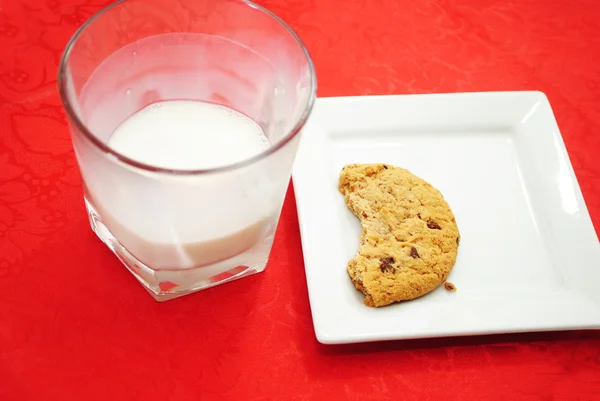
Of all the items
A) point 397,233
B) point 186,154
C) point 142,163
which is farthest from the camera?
point 397,233

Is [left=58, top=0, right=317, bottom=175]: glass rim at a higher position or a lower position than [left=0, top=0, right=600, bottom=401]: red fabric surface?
higher

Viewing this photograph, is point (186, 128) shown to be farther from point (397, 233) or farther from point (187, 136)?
point (397, 233)

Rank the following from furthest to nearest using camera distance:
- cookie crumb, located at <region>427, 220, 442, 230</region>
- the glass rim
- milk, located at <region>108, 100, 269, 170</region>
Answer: cookie crumb, located at <region>427, 220, 442, 230</region>
milk, located at <region>108, 100, 269, 170</region>
the glass rim

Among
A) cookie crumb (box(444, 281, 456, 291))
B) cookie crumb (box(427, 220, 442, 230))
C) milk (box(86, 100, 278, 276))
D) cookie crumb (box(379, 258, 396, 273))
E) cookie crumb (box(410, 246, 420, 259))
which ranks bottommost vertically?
cookie crumb (box(444, 281, 456, 291))

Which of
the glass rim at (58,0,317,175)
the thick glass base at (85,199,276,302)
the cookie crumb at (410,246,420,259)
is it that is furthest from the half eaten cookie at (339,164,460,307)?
the glass rim at (58,0,317,175)

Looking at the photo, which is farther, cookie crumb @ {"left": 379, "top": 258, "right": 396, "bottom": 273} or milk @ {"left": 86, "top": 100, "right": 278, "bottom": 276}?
cookie crumb @ {"left": 379, "top": 258, "right": 396, "bottom": 273}

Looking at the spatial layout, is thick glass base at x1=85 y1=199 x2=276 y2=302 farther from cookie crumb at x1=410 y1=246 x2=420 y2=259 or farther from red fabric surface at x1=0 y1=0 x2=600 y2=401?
cookie crumb at x1=410 y1=246 x2=420 y2=259

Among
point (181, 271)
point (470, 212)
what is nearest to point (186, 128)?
point (181, 271)
